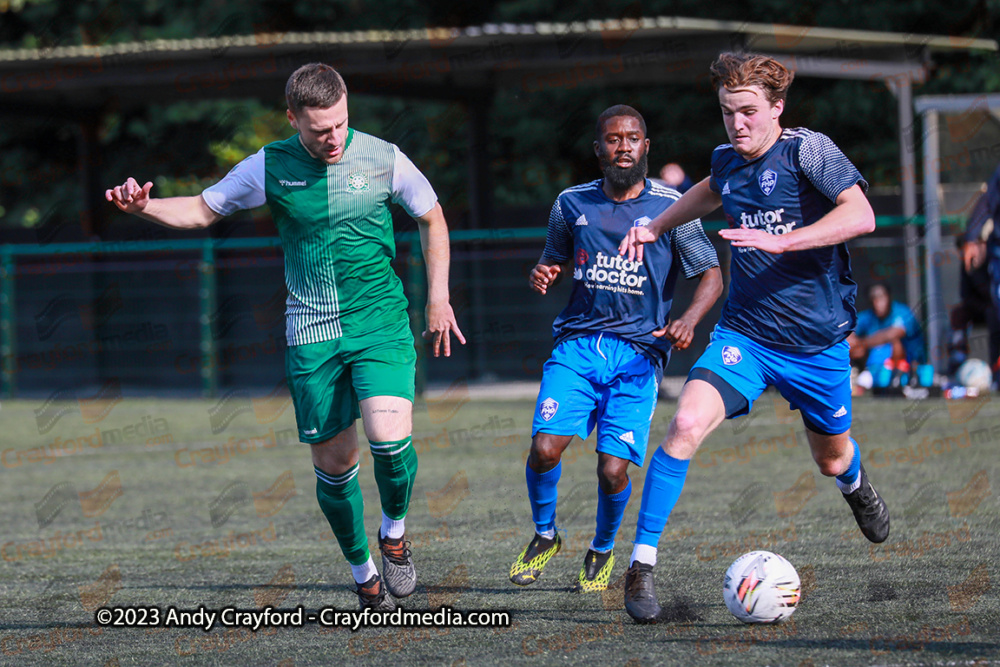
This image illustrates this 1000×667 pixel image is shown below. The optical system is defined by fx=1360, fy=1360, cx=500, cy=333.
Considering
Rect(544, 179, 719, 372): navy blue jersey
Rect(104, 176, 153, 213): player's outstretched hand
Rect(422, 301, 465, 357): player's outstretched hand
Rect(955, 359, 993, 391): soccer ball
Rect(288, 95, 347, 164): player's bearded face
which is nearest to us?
Rect(104, 176, 153, 213): player's outstretched hand

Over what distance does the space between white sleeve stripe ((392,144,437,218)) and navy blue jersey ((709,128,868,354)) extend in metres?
1.22

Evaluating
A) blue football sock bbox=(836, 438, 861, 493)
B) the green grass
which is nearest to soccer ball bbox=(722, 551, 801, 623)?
the green grass

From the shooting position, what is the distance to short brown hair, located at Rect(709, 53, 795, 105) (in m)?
5.38

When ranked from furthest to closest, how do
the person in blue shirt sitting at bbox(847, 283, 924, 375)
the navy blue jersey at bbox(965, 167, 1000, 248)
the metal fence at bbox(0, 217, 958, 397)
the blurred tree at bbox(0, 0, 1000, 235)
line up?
the blurred tree at bbox(0, 0, 1000, 235) < the metal fence at bbox(0, 217, 958, 397) < the person in blue shirt sitting at bbox(847, 283, 924, 375) < the navy blue jersey at bbox(965, 167, 1000, 248)

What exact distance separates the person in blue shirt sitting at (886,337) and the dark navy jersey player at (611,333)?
9795 mm

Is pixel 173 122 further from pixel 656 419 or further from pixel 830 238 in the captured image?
pixel 830 238

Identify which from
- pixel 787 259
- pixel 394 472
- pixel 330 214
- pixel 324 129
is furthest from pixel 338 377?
pixel 787 259

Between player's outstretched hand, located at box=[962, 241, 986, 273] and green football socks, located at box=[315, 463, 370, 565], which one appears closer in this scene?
green football socks, located at box=[315, 463, 370, 565]

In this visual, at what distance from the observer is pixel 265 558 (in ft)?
23.4

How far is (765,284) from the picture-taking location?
568 cm

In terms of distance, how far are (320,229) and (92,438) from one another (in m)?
9.92

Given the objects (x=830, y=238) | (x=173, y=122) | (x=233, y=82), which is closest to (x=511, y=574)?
(x=830, y=238)

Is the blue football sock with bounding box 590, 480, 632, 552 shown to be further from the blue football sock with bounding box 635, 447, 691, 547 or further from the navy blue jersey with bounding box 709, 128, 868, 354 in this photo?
the navy blue jersey with bounding box 709, 128, 868, 354

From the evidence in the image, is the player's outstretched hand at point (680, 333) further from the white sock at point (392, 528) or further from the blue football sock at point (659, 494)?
→ the white sock at point (392, 528)
